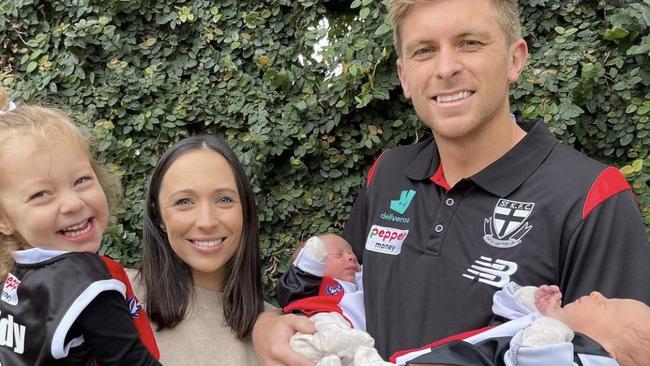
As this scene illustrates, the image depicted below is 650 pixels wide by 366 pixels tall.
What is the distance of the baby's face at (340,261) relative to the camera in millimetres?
2674

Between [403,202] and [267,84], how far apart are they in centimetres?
155

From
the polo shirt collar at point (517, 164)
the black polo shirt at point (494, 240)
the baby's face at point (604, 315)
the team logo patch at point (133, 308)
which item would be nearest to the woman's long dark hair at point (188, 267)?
the team logo patch at point (133, 308)

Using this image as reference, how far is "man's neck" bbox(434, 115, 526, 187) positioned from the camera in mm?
2203

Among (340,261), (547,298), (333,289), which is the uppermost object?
(547,298)

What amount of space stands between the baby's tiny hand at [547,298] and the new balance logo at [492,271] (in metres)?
0.12

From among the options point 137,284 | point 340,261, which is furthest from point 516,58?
point 137,284

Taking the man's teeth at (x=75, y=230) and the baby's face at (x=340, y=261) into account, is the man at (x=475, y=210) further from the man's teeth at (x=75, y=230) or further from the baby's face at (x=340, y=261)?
the man's teeth at (x=75, y=230)

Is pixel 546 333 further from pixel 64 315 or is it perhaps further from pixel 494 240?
pixel 64 315

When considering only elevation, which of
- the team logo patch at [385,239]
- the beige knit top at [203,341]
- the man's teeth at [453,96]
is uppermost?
Answer: the man's teeth at [453,96]

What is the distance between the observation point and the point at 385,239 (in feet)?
7.76

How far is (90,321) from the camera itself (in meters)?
1.85

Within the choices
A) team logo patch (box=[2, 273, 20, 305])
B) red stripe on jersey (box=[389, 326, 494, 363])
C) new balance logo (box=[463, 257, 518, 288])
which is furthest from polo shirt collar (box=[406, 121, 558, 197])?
team logo patch (box=[2, 273, 20, 305])

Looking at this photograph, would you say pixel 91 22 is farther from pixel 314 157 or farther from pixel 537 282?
pixel 537 282

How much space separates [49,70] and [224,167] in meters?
1.84
